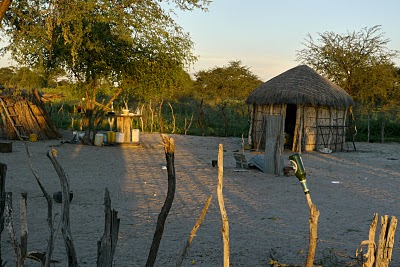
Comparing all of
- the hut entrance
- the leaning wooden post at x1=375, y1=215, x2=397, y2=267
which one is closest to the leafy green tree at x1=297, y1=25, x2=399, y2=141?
the hut entrance

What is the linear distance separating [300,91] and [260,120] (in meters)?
2.05

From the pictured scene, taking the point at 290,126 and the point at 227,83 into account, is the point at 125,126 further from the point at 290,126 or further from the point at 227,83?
the point at 227,83

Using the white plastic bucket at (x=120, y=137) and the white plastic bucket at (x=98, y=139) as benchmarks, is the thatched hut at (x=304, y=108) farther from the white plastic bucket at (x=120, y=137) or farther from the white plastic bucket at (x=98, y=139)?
the white plastic bucket at (x=98, y=139)

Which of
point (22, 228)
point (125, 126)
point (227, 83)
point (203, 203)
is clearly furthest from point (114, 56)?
point (227, 83)

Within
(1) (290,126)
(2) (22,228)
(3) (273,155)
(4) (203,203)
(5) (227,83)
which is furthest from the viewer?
(5) (227,83)

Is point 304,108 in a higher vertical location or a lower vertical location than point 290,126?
A: higher

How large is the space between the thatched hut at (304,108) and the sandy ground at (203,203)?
208 centimetres

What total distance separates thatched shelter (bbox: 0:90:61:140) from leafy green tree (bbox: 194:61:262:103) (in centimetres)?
2197

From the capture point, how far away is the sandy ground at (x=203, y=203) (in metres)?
5.70

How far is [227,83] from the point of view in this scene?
4119cm

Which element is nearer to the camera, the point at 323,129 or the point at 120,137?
the point at 120,137

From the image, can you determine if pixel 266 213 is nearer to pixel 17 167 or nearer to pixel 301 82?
pixel 17 167

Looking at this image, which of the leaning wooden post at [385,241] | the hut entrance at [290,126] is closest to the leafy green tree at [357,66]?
the hut entrance at [290,126]

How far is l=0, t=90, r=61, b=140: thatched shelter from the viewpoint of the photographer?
17875 mm
